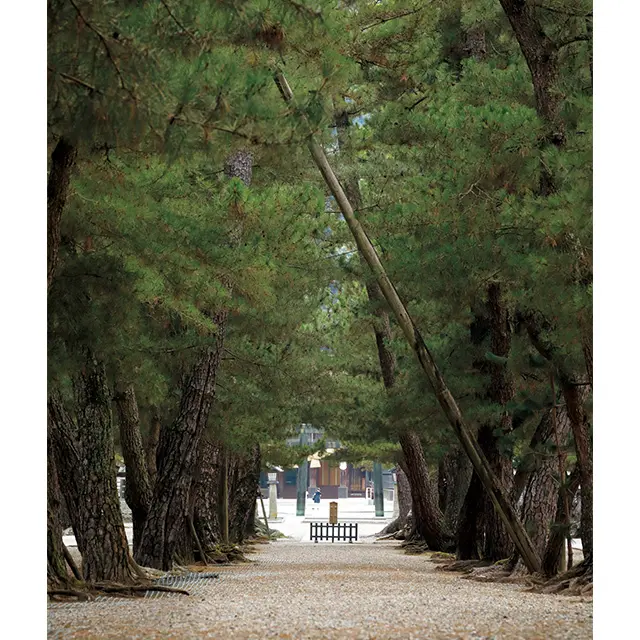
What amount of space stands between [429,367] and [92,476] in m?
2.20

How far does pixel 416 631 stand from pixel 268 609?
103cm

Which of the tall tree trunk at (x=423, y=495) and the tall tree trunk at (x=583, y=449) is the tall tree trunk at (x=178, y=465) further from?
the tall tree trunk at (x=423, y=495)

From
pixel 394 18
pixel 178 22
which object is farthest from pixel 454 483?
pixel 178 22

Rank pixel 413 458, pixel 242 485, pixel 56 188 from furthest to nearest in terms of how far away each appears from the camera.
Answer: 1. pixel 242 485
2. pixel 413 458
3. pixel 56 188

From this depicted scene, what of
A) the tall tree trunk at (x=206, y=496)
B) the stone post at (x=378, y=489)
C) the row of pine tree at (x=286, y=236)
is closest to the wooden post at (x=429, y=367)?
the row of pine tree at (x=286, y=236)

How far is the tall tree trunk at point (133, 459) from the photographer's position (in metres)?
7.68

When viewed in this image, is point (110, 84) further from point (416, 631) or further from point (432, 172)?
point (432, 172)

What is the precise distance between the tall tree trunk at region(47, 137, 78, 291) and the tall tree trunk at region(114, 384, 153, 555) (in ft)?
12.0

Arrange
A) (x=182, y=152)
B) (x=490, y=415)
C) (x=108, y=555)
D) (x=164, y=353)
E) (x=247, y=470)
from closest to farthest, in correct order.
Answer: (x=182, y=152) → (x=108, y=555) → (x=164, y=353) → (x=490, y=415) → (x=247, y=470)

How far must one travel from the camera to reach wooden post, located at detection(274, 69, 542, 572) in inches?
236

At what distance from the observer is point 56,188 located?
3.91 metres

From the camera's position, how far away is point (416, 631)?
154 inches

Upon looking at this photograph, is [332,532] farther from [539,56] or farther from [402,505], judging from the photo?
[539,56]
